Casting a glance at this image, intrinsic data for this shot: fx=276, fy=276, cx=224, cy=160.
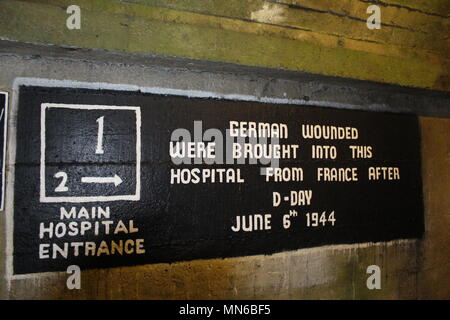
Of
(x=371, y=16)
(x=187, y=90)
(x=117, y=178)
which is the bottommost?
(x=117, y=178)

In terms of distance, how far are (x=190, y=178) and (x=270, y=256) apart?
3.54 ft

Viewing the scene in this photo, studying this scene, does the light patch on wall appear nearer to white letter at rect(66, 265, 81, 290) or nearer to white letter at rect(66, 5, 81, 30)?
white letter at rect(66, 5, 81, 30)

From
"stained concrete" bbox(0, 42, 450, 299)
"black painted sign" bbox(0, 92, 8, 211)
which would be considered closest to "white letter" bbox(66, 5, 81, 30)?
"stained concrete" bbox(0, 42, 450, 299)

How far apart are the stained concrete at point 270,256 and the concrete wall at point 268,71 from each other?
0.01m

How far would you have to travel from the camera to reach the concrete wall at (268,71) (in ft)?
6.61

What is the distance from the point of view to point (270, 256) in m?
2.62

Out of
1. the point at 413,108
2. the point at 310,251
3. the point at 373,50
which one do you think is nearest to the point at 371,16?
the point at 373,50

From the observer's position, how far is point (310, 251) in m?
2.75

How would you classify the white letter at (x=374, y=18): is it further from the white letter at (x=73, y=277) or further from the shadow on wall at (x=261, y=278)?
the white letter at (x=73, y=277)

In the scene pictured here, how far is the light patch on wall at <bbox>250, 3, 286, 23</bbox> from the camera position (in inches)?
92.4

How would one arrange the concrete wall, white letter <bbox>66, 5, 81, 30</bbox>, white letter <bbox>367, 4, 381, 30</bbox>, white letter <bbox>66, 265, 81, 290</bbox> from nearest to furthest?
1. white letter <bbox>66, 5, 81, 30</bbox>
2. the concrete wall
3. white letter <bbox>66, 265, 81, 290</bbox>
4. white letter <bbox>367, 4, 381, 30</bbox>

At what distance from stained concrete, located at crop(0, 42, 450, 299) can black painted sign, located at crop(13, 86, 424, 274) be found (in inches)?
4.7

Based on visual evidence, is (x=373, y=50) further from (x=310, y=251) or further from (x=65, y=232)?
(x=65, y=232)
